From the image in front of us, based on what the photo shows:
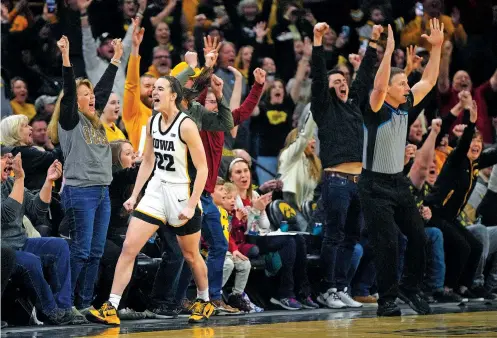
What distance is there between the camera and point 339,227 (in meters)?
12.5

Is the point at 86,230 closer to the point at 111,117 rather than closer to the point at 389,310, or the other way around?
the point at 111,117

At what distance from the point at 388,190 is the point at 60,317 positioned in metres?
3.25

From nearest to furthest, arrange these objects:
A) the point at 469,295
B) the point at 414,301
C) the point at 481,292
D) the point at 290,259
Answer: the point at 414,301, the point at 290,259, the point at 469,295, the point at 481,292

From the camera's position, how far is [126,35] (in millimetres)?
14562

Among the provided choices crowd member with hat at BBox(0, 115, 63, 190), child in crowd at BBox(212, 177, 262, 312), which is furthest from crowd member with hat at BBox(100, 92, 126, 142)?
child in crowd at BBox(212, 177, 262, 312)

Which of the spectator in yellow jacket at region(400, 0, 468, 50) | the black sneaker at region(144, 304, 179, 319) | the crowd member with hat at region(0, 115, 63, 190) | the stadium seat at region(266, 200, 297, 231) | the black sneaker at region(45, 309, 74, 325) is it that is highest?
the spectator in yellow jacket at region(400, 0, 468, 50)

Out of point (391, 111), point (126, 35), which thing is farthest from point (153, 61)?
point (391, 111)

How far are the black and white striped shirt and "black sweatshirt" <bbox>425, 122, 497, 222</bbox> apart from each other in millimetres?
2497

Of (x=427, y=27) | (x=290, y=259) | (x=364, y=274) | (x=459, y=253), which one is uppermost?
(x=427, y=27)

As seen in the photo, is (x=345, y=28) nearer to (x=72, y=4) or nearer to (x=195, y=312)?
(x=72, y=4)

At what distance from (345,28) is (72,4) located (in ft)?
18.6

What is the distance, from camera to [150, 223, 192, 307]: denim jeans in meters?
11.0

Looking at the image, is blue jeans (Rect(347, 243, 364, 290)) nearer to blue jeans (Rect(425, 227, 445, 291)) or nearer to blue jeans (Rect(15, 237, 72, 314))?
blue jeans (Rect(425, 227, 445, 291))

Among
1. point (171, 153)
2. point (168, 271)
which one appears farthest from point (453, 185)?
point (171, 153)
